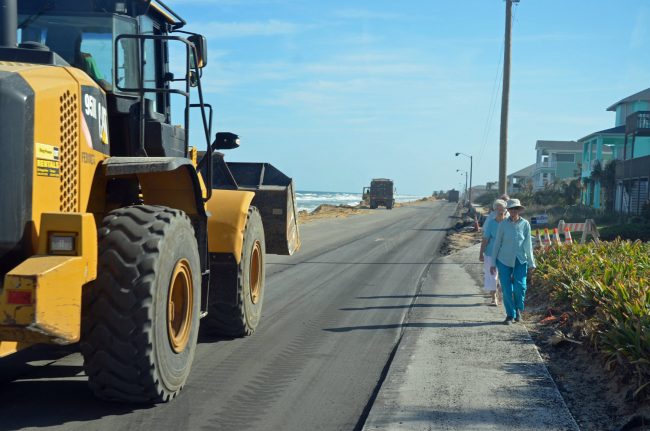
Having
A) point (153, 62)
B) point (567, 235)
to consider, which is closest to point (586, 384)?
point (153, 62)

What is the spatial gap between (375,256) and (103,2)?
15.1m

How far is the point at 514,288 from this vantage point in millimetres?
9805

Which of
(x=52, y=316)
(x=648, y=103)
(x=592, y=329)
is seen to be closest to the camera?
(x=52, y=316)

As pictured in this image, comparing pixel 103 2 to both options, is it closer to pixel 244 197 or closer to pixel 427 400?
pixel 244 197

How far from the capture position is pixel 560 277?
36.4 feet

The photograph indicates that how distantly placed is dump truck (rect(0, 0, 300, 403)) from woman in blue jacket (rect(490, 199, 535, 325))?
4341 millimetres

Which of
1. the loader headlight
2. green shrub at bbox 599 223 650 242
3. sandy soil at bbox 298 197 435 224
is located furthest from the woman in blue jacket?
sandy soil at bbox 298 197 435 224

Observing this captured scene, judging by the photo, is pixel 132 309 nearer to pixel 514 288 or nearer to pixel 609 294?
pixel 609 294

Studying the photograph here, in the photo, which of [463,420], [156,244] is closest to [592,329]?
[463,420]

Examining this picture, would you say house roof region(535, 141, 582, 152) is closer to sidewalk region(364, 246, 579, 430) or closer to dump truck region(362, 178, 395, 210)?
dump truck region(362, 178, 395, 210)

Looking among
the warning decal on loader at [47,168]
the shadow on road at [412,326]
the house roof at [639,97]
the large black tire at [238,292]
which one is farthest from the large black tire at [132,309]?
the house roof at [639,97]

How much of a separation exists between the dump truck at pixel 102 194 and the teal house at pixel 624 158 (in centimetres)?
2956

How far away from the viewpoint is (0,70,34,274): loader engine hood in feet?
14.0

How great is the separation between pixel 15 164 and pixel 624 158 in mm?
37781
